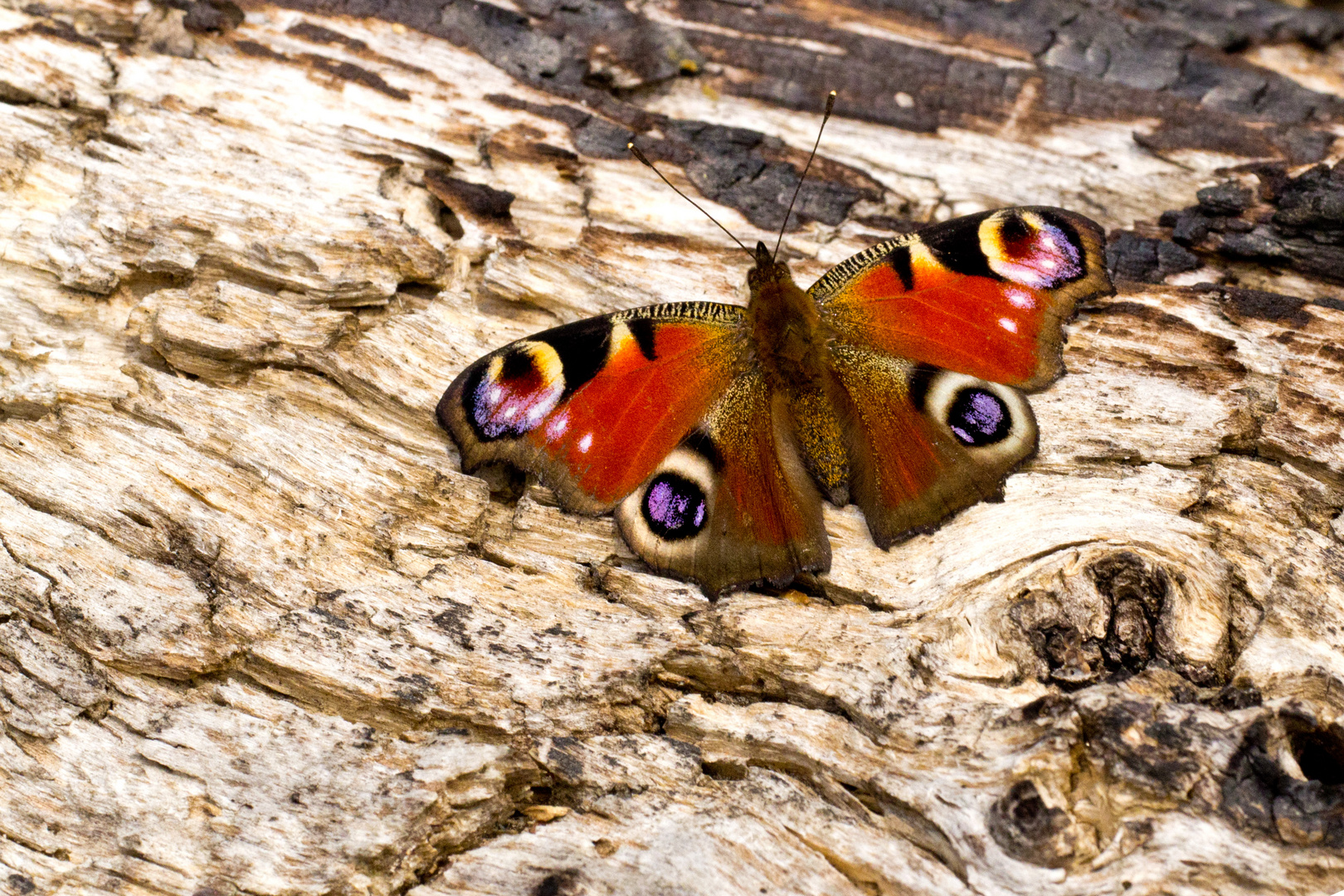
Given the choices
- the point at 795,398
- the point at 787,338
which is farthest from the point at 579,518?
the point at 787,338

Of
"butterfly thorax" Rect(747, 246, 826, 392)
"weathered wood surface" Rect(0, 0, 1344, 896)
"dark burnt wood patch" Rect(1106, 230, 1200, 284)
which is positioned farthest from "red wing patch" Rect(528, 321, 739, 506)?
"dark burnt wood patch" Rect(1106, 230, 1200, 284)

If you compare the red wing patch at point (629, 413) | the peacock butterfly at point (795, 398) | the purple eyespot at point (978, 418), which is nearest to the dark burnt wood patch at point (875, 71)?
the peacock butterfly at point (795, 398)

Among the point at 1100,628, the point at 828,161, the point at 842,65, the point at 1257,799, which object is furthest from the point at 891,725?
the point at 842,65

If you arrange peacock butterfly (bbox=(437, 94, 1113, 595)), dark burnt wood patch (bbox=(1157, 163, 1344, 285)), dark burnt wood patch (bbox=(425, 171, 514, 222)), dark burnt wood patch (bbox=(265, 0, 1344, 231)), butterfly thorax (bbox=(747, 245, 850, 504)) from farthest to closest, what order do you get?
1. dark burnt wood patch (bbox=(265, 0, 1344, 231))
2. dark burnt wood patch (bbox=(425, 171, 514, 222))
3. dark burnt wood patch (bbox=(1157, 163, 1344, 285))
4. butterfly thorax (bbox=(747, 245, 850, 504))
5. peacock butterfly (bbox=(437, 94, 1113, 595))

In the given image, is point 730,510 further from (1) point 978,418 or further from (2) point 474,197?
(2) point 474,197

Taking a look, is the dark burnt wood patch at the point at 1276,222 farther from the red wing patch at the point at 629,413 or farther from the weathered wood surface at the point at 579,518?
the red wing patch at the point at 629,413

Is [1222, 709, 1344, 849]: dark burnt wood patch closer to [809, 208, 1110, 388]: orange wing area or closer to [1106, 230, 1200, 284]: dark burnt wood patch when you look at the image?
[809, 208, 1110, 388]: orange wing area
